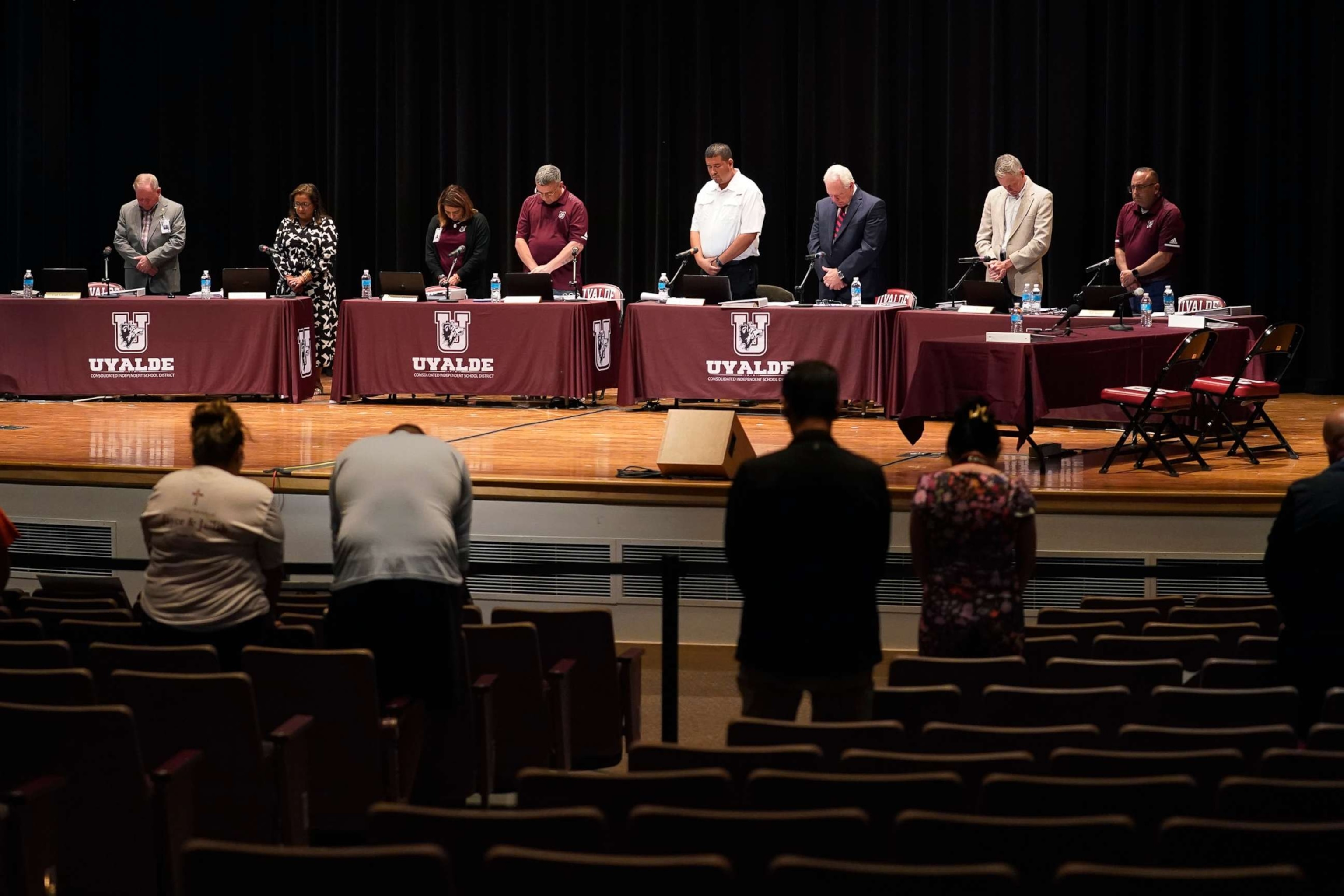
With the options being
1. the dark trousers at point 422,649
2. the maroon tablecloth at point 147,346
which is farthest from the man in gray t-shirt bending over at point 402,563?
the maroon tablecloth at point 147,346

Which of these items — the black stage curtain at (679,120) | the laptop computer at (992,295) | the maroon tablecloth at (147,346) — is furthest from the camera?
the black stage curtain at (679,120)

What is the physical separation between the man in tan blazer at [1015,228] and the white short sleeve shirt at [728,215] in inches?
58.7

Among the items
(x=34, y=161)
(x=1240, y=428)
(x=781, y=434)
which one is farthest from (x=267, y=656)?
(x=34, y=161)

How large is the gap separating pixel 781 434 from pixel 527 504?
2.05 m

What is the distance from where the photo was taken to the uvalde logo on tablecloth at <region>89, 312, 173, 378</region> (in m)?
10.2

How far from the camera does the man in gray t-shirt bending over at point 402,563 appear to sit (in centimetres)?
399

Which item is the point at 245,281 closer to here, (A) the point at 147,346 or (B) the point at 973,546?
(A) the point at 147,346

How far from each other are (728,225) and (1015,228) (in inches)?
74.7

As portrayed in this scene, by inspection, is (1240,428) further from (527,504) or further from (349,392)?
(349,392)

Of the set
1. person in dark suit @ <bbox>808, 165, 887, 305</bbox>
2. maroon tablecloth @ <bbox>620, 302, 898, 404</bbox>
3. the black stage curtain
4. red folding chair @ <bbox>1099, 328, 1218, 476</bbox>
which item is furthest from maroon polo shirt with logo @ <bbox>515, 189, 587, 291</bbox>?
red folding chair @ <bbox>1099, 328, 1218, 476</bbox>

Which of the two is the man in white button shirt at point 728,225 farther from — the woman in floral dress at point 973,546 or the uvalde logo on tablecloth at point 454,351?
the woman in floral dress at point 973,546

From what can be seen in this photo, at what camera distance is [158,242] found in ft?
37.0

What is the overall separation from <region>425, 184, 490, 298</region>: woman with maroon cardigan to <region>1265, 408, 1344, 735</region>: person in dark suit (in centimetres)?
743

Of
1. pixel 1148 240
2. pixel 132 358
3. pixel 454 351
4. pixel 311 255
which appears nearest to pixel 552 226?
pixel 454 351
